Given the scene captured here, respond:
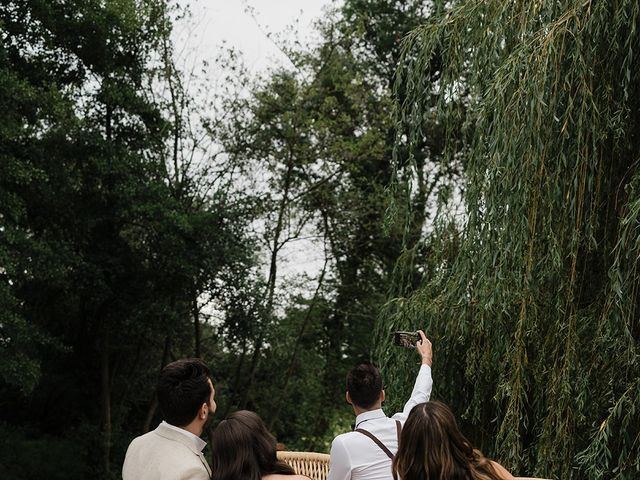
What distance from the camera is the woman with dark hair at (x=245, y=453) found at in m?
2.58

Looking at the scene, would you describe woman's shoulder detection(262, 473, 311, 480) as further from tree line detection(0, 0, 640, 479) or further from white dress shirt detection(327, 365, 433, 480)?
tree line detection(0, 0, 640, 479)

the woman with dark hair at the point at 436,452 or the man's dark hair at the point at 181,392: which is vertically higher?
the man's dark hair at the point at 181,392

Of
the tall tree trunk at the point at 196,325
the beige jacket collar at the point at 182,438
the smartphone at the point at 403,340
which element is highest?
the tall tree trunk at the point at 196,325

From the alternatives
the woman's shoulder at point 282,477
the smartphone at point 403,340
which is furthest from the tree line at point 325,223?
the woman's shoulder at point 282,477

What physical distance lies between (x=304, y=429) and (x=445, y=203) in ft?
31.3

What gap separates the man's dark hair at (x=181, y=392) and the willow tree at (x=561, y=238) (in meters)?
2.36

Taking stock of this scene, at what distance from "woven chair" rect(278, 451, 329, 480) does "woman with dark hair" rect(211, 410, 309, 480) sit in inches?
77.5

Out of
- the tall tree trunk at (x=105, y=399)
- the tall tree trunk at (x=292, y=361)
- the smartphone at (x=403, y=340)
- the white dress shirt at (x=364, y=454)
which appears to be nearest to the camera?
the white dress shirt at (x=364, y=454)

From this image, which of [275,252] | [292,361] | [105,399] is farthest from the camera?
[292,361]

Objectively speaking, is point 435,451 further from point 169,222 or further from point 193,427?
point 169,222

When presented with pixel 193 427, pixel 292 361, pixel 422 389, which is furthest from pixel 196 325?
pixel 193 427

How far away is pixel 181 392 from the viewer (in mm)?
2695

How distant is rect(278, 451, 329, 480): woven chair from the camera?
458 cm

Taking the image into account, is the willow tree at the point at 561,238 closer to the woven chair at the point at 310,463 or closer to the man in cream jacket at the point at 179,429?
the woven chair at the point at 310,463
